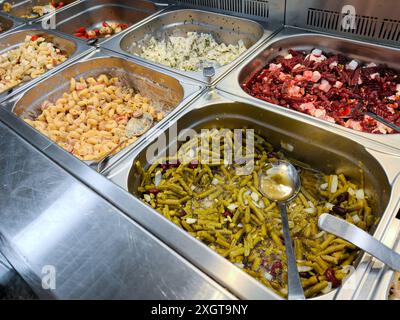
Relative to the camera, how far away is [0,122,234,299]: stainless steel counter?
0.89 meters

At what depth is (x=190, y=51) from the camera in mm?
2275

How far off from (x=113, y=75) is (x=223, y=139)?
3.12ft

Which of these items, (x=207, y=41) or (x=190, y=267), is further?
(x=207, y=41)

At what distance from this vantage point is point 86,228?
3.39 feet

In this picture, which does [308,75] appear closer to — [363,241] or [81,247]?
[363,241]

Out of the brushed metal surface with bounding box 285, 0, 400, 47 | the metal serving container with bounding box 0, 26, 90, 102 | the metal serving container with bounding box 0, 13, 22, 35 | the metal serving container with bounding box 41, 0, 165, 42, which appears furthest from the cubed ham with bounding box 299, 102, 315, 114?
the metal serving container with bounding box 0, 13, 22, 35

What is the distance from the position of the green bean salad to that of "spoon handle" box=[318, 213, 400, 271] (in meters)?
0.19

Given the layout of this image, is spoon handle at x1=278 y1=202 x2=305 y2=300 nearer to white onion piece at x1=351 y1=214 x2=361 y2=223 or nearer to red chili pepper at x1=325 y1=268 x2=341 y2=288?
red chili pepper at x1=325 y1=268 x2=341 y2=288

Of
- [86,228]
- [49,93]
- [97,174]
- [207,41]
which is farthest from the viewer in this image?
[207,41]

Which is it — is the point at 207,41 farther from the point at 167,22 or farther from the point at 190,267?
the point at 190,267

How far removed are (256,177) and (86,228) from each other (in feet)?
2.44

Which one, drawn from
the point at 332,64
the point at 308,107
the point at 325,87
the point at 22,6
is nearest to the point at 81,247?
the point at 308,107

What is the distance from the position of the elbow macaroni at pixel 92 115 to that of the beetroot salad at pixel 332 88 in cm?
67
